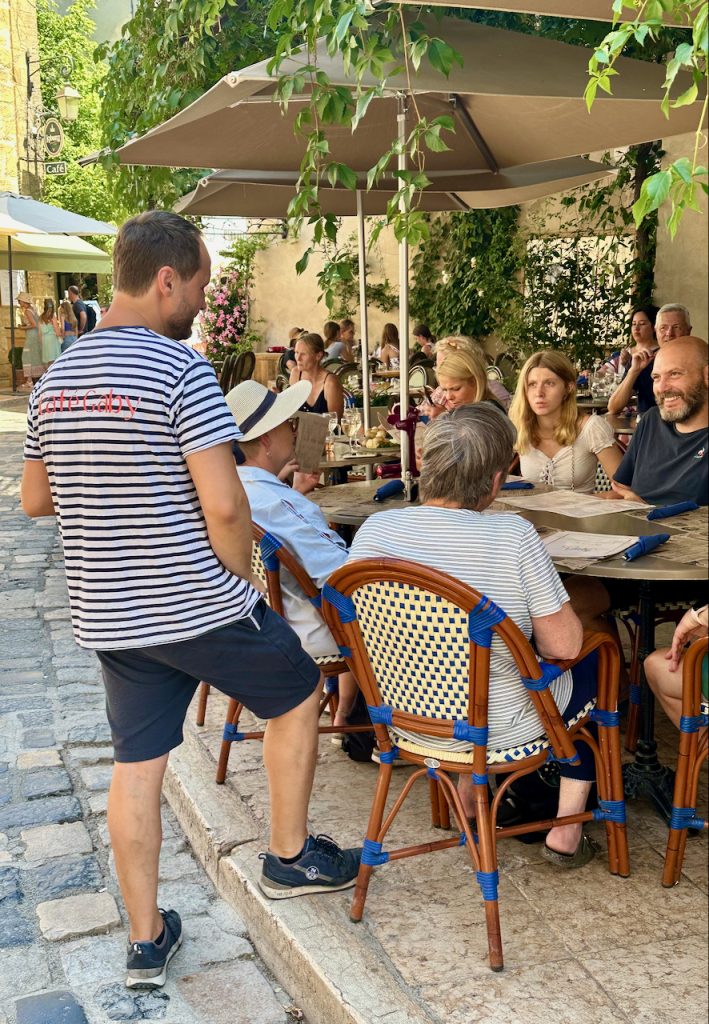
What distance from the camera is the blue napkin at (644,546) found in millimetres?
3182

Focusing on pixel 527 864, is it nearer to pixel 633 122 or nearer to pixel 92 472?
pixel 92 472

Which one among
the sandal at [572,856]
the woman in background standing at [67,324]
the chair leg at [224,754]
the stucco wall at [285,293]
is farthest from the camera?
the woman in background standing at [67,324]

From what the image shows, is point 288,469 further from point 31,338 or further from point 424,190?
point 31,338

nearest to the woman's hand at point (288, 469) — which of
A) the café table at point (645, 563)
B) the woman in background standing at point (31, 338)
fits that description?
the café table at point (645, 563)

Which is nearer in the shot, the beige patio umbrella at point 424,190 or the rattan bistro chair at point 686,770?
the rattan bistro chair at point 686,770

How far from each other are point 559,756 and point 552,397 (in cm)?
234

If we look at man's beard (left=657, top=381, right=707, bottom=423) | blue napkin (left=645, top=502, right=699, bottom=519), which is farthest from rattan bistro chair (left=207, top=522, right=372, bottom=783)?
man's beard (left=657, top=381, right=707, bottom=423)

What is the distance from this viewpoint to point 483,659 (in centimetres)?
262

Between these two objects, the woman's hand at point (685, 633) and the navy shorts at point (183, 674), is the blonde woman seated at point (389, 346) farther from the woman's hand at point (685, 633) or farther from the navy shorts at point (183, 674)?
the navy shorts at point (183, 674)

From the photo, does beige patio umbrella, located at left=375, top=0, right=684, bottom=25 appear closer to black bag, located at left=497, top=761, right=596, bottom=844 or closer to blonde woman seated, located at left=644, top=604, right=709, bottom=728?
blonde woman seated, located at left=644, top=604, right=709, bottom=728

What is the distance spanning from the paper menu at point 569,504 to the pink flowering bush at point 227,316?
16855 mm

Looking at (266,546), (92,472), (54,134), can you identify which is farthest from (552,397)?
(54,134)

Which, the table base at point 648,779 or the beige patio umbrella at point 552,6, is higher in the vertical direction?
the beige patio umbrella at point 552,6

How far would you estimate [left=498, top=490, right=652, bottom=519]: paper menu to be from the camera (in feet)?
13.1
